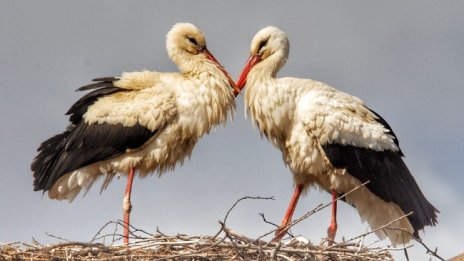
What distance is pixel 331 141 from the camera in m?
8.26

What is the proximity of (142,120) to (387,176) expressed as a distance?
6.39 ft

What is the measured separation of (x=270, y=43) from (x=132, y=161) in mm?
1471

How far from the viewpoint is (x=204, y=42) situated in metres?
8.93

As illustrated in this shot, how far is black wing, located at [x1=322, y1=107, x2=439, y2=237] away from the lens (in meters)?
8.38

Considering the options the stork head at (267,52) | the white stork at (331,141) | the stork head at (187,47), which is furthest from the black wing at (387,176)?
the stork head at (187,47)

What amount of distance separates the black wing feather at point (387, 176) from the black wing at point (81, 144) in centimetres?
148

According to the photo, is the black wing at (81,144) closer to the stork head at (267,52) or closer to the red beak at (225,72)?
the red beak at (225,72)

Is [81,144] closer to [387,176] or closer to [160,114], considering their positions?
[160,114]

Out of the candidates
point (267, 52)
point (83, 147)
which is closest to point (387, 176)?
point (267, 52)

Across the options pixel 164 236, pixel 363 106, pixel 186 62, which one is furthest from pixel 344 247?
pixel 186 62

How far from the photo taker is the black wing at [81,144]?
8.40m

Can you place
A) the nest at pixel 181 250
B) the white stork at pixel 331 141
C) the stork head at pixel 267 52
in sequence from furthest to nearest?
the stork head at pixel 267 52
the white stork at pixel 331 141
the nest at pixel 181 250

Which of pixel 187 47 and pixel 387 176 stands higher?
pixel 187 47

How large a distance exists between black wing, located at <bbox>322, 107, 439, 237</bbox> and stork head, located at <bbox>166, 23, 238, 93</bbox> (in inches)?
44.0
